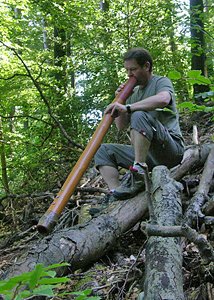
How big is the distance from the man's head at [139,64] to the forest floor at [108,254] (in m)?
0.81

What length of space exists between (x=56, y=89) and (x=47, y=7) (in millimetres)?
1486

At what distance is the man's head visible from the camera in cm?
373

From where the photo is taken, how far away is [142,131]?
10.8 ft

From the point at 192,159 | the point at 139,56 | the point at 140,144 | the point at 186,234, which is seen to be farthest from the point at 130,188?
the point at 186,234

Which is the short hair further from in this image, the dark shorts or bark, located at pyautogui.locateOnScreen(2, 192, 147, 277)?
bark, located at pyautogui.locateOnScreen(2, 192, 147, 277)

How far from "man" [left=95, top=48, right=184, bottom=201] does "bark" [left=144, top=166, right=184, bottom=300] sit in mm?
300

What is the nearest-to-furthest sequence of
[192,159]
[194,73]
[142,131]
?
[194,73] → [142,131] → [192,159]

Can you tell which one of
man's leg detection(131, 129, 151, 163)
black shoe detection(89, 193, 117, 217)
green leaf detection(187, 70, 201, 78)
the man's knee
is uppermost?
green leaf detection(187, 70, 201, 78)

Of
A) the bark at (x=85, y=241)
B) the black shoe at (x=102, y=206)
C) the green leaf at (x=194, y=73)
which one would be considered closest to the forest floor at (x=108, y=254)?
the bark at (x=85, y=241)

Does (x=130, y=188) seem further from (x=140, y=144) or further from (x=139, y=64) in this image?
(x=139, y=64)

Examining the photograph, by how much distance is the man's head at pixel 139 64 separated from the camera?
3.73 meters

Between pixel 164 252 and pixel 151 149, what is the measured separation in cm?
157

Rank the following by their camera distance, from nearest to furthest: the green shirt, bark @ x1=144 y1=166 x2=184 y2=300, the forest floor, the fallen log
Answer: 1. bark @ x1=144 y1=166 x2=184 y2=300
2. the forest floor
3. the fallen log
4. the green shirt

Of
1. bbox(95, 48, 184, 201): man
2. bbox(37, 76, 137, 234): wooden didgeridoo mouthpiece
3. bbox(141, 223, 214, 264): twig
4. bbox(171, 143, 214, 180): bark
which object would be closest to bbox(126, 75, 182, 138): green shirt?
bbox(95, 48, 184, 201): man
